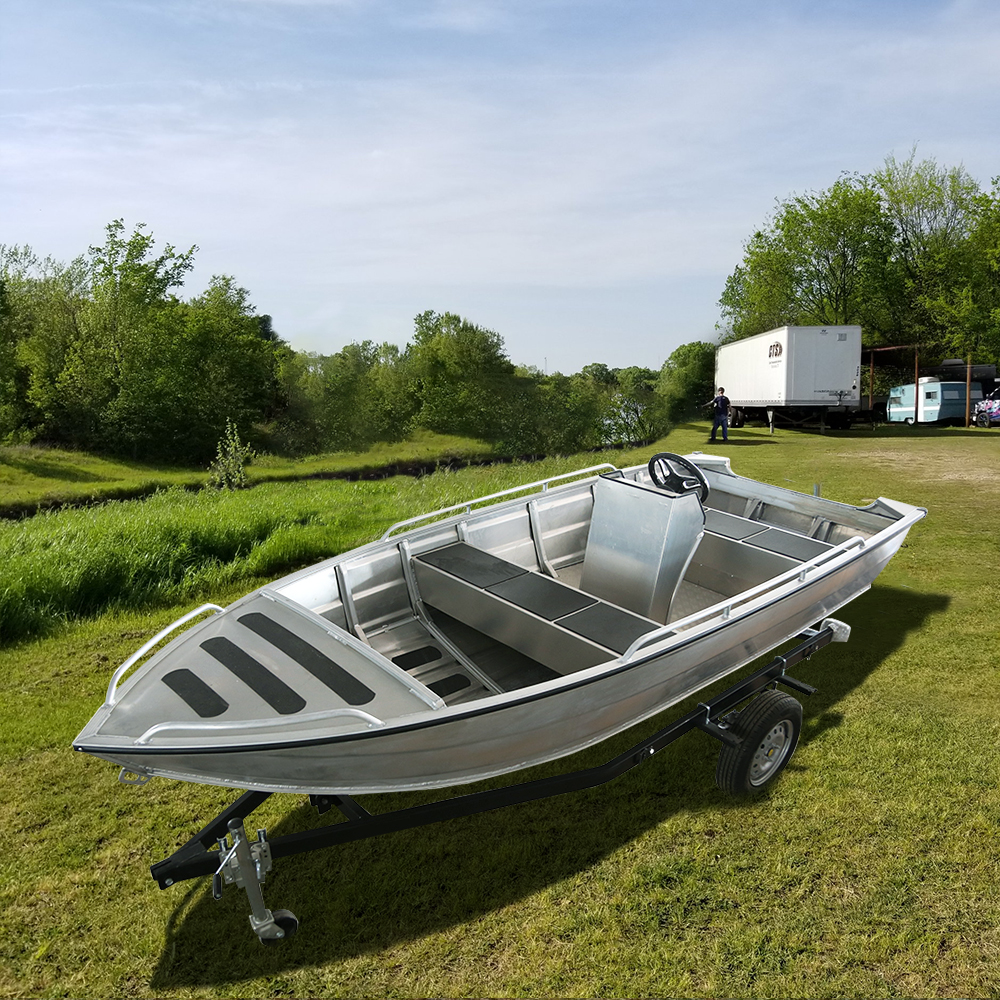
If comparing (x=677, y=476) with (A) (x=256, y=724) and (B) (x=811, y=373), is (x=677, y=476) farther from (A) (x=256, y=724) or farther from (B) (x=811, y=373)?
(B) (x=811, y=373)

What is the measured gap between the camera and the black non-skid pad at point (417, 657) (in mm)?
4574

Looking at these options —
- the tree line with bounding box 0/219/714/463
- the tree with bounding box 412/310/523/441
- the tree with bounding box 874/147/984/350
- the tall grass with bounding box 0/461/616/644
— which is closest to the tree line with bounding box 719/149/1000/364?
the tree with bounding box 874/147/984/350

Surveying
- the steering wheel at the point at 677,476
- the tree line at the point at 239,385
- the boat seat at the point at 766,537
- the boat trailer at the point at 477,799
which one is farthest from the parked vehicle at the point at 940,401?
the boat trailer at the point at 477,799

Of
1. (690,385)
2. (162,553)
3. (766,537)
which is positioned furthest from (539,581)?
(690,385)

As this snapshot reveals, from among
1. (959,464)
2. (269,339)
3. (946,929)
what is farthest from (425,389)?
(946,929)

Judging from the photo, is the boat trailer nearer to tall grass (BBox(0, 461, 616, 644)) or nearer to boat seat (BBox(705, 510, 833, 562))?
boat seat (BBox(705, 510, 833, 562))

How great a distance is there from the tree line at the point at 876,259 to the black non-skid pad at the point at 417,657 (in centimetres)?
3394

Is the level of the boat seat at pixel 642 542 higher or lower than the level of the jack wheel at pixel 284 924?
higher

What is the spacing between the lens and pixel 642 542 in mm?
4938

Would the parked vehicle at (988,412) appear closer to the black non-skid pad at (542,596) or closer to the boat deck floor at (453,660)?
the black non-skid pad at (542,596)

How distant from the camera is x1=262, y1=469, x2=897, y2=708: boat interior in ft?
13.8

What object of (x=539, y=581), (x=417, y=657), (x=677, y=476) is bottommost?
(x=417, y=657)

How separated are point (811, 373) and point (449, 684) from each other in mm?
20424

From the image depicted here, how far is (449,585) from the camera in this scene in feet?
15.3
